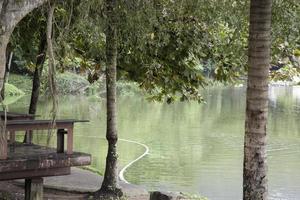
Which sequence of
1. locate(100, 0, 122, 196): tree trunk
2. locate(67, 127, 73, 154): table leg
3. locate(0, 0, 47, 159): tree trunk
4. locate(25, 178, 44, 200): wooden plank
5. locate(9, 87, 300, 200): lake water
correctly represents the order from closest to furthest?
1. locate(0, 0, 47, 159): tree trunk
2. locate(67, 127, 73, 154): table leg
3. locate(25, 178, 44, 200): wooden plank
4. locate(100, 0, 122, 196): tree trunk
5. locate(9, 87, 300, 200): lake water

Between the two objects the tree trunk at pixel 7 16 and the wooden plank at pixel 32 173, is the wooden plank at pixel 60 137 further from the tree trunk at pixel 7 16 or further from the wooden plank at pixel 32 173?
the tree trunk at pixel 7 16

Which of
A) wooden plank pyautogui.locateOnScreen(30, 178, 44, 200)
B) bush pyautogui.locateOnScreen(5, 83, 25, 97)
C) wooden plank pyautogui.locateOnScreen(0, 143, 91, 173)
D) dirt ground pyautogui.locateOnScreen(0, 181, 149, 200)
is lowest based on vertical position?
dirt ground pyautogui.locateOnScreen(0, 181, 149, 200)

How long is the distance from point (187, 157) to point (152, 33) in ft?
36.8

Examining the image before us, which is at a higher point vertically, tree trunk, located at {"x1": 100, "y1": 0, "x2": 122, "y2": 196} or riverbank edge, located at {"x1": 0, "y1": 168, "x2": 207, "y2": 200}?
tree trunk, located at {"x1": 100, "y1": 0, "x2": 122, "y2": 196}

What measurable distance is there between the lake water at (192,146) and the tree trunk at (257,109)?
8.72 meters

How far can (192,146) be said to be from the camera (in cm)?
2344

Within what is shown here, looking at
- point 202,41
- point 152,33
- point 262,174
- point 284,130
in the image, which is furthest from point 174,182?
point 284,130

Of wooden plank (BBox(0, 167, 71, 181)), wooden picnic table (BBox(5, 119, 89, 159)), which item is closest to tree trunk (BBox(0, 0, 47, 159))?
wooden picnic table (BBox(5, 119, 89, 159))

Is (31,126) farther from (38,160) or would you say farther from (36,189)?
(36,189)

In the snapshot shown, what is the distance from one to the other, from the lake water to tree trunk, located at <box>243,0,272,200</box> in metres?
8.72

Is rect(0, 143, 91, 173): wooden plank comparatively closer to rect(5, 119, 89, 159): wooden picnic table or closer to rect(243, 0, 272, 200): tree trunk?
rect(5, 119, 89, 159): wooden picnic table

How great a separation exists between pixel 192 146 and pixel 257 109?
16.9 m

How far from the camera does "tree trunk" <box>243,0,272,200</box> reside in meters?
6.62

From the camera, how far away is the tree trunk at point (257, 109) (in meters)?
6.62
